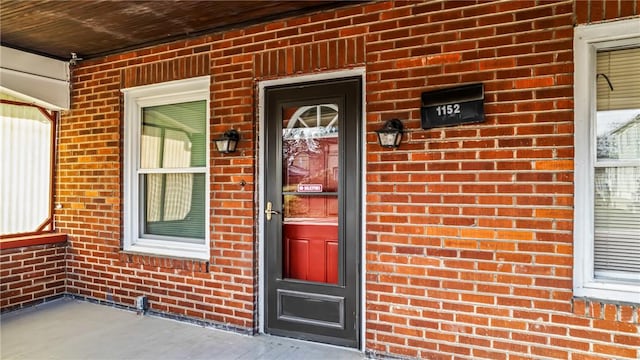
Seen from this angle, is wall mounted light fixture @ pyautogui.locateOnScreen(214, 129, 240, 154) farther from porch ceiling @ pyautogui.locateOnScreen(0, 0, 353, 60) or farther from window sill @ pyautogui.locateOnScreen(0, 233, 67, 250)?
window sill @ pyautogui.locateOnScreen(0, 233, 67, 250)

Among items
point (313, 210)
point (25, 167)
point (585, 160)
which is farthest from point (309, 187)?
point (25, 167)

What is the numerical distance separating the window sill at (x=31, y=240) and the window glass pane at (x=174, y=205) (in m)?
1.09

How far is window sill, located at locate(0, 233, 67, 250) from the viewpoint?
4043 millimetres

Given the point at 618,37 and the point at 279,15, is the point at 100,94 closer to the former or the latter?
the point at 279,15

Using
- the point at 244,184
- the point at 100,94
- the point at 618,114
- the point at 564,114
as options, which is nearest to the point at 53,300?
the point at 100,94

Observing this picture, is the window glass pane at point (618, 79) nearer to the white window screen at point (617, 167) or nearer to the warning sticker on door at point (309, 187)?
the white window screen at point (617, 167)

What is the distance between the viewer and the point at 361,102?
312 cm

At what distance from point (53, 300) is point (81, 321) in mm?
944

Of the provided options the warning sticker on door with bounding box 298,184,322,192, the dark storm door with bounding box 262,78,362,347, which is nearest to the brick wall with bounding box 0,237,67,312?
the dark storm door with bounding box 262,78,362,347

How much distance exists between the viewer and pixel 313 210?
3.35 metres

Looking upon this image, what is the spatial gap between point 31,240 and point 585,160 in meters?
5.12

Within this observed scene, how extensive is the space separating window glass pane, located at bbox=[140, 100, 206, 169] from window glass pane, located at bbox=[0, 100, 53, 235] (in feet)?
4.20

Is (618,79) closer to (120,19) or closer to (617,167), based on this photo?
(617,167)

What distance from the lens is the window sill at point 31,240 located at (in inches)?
159
